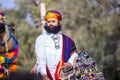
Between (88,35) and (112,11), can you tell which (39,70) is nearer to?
(112,11)

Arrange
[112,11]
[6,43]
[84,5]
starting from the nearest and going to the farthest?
[6,43], [112,11], [84,5]

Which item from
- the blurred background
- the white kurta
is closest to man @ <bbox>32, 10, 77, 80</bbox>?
the white kurta

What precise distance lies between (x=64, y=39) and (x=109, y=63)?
63.0 feet

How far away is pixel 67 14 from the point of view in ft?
82.6

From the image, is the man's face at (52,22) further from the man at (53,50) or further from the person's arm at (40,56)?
the person's arm at (40,56)

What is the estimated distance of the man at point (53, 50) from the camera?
545cm


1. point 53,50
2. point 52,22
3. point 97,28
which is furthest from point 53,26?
point 97,28

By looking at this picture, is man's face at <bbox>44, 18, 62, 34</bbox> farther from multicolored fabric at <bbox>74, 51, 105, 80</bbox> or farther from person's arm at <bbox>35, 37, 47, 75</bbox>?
multicolored fabric at <bbox>74, 51, 105, 80</bbox>

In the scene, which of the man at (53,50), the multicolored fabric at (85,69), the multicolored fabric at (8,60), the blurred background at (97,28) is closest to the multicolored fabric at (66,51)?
the man at (53,50)

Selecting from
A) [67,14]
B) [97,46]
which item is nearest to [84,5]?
[67,14]

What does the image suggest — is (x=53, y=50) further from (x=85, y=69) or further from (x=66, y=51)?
(x=85, y=69)

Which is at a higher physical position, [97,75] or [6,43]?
[6,43]

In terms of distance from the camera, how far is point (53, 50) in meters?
5.53

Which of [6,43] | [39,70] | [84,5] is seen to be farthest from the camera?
[84,5]
